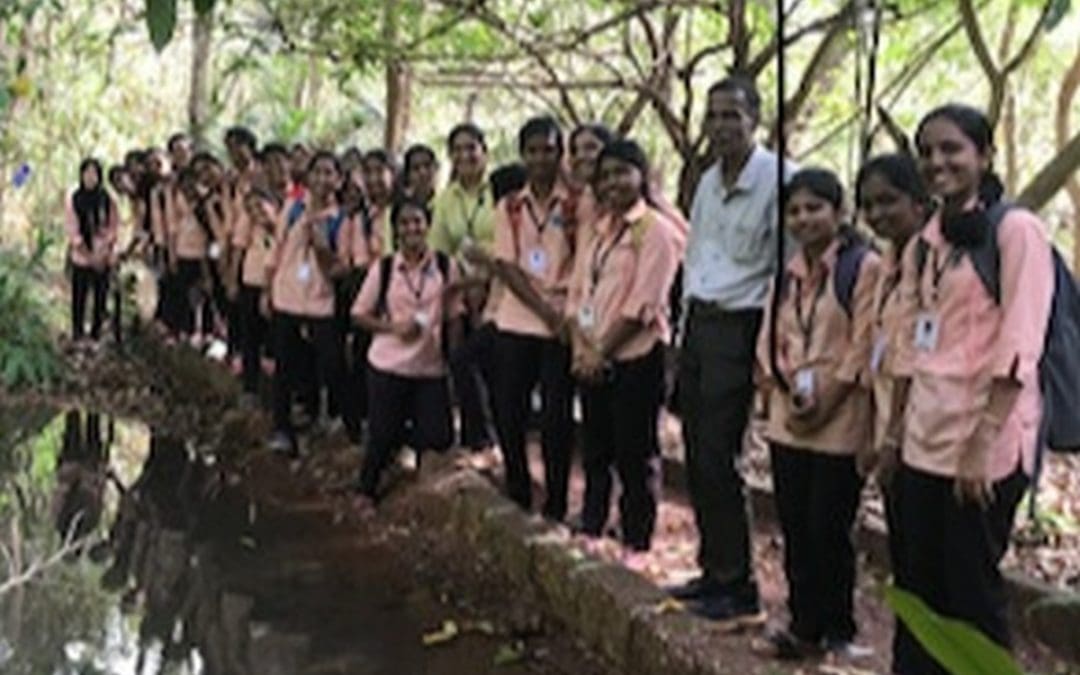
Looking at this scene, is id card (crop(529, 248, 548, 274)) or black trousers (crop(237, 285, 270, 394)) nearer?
id card (crop(529, 248, 548, 274))

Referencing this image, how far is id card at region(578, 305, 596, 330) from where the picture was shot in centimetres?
538

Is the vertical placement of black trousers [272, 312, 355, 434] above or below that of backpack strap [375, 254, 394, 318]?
below

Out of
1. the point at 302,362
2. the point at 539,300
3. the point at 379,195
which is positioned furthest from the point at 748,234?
the point at 302,362

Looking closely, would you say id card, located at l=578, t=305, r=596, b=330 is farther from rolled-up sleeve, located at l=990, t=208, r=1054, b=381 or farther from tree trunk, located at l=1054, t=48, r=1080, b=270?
tree trunk, located at l=1054, t=48, r=1080, b=270

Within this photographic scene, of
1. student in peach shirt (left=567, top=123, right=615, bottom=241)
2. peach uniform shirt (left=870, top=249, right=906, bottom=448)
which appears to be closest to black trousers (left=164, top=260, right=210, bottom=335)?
student in peach shirt (left=567, top=123, right=615, bottom=241)

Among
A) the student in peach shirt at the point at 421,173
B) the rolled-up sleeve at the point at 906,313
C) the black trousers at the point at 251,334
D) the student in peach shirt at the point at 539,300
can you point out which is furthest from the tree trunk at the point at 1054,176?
the black trousers at the point at 251,334

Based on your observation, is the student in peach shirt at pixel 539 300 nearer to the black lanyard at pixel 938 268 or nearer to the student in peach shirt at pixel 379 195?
the student in peach shirt at pixel 379 195

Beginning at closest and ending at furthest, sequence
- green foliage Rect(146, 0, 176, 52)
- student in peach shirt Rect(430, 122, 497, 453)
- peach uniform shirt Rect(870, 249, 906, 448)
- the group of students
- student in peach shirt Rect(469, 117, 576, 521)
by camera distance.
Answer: green foliage Rect(146, 0, 176, 52), the group of students, peach uniform shirt Rect(870, 249, 906, 448), student in peach shirt Rect(469, 117, 576, 521), student in peach shirt Rect(430, 122, 497, 453)

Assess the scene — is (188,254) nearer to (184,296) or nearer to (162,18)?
(184,296)

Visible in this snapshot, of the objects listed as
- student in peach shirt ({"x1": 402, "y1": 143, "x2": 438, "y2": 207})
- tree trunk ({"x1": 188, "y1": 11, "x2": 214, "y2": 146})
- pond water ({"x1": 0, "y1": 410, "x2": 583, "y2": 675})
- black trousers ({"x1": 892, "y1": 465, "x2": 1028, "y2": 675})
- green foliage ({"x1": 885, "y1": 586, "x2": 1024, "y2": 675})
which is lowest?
pond water ({"x1": 0, "y1": 410, "x2": 583, "y2": 675})

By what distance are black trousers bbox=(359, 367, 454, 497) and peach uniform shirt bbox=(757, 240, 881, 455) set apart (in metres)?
2.87

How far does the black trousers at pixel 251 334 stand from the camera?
909 centimetres

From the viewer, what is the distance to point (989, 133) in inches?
135

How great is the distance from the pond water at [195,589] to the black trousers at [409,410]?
21.4 inches
